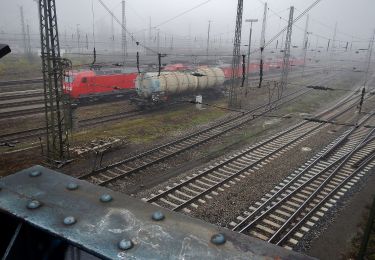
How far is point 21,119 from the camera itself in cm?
2323

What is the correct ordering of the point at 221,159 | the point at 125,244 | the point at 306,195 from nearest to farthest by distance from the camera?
the point at 125,244
the point at 306,195
the point at 221,159

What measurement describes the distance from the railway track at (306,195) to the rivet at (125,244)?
889 centimetres

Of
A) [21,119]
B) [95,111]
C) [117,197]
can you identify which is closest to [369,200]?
[117,197]

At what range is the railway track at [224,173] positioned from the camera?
1295cm

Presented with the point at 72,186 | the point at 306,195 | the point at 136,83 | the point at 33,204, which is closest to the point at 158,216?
the point at 72,186

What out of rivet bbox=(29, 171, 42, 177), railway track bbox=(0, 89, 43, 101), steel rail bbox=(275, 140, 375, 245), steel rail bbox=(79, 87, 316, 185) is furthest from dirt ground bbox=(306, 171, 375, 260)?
railway track bbox=(0, 89, 43, 101)

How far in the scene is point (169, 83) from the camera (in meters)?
27.9

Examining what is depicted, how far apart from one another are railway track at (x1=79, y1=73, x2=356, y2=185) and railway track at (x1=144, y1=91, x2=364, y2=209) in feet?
7.79

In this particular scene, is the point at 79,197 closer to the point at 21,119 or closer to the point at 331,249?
the point at 331,249

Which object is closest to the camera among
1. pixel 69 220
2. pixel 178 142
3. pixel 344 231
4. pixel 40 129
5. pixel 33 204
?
pixel 69 220

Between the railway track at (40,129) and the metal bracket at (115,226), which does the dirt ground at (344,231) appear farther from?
the railway track at (40,129)

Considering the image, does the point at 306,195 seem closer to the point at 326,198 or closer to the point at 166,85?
the point at 326,198

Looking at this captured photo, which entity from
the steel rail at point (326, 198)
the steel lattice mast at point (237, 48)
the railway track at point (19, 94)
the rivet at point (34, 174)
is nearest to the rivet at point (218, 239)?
the rivet at point (34, 174)

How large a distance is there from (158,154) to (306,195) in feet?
25.3
